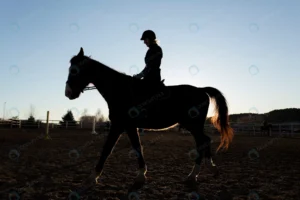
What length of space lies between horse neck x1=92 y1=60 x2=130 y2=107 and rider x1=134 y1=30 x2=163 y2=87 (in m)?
0.35

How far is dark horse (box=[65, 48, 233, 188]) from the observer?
537 centimetres

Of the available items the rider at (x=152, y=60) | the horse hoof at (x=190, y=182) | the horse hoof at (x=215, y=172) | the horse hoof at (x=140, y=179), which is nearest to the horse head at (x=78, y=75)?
the rider at (x=152, y=60)

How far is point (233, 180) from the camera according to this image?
5480 mm

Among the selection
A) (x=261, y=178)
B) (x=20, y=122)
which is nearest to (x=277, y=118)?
(x=20, y=122)

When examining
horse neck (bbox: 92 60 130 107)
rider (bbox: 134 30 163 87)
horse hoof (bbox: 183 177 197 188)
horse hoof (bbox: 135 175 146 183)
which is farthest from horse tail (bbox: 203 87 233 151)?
horse hoof (bbox: 135 175 146 183)

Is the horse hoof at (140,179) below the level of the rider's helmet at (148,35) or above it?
below

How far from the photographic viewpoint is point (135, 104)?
5.55 meters

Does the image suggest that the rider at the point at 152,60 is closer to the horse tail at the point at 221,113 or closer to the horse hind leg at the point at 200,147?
the horse hind leg at the point at 200,147

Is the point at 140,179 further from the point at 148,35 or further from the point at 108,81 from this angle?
the point at 148,35

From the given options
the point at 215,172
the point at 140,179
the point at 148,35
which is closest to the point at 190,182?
the point at 215,172

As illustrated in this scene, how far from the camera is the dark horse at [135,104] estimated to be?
537 cm

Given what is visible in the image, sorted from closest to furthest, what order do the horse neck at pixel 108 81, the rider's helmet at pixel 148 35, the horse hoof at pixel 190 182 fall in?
the horse hoof at pixel 190 182, the horse neck at pixel 108 81, the rider's helmet at pixel 148 35

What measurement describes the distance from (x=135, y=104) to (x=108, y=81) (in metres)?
0.75

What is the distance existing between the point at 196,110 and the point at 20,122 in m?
38.0
